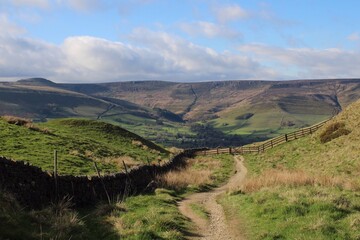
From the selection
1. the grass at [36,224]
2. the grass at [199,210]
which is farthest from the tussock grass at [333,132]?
the grass at [36,224]

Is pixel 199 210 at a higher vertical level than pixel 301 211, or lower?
lower

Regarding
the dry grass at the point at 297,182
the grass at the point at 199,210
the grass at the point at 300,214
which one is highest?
the grass at the point at 300,214

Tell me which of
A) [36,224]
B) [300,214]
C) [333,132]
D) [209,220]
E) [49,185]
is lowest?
[209,220]

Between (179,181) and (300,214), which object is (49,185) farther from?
(179,181)

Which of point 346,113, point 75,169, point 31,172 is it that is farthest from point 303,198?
point 346,113

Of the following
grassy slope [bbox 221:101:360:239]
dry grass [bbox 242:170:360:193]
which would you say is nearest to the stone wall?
grassy slope [bbox 221:101:360:239]

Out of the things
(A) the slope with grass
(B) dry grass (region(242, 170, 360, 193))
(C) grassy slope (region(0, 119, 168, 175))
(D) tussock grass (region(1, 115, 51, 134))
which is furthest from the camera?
(D) tussock grass (region(1, 115, 51, 134))

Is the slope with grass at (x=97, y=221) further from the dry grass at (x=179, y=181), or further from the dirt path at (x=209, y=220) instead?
the dry grass at (x=179, y=181)

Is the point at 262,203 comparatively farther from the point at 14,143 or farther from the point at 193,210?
the point at 14,143

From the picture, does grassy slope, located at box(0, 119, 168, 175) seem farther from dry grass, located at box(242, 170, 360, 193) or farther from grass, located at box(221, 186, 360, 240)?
grass, located at box(221, 186, 360, 240)

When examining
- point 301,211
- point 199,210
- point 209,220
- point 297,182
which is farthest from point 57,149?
point 301,211

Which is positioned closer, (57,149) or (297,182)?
(297,182)

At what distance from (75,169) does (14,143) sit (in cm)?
874

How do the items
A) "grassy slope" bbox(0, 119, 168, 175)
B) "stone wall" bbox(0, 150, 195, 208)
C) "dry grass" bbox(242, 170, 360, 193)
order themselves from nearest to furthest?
"stone wall" bbox(0, 150, 195, 208)
"dry grass" bbox(242, 170, 360, 193)
"grassy slope" bbox(0, 119, 168, 175)
